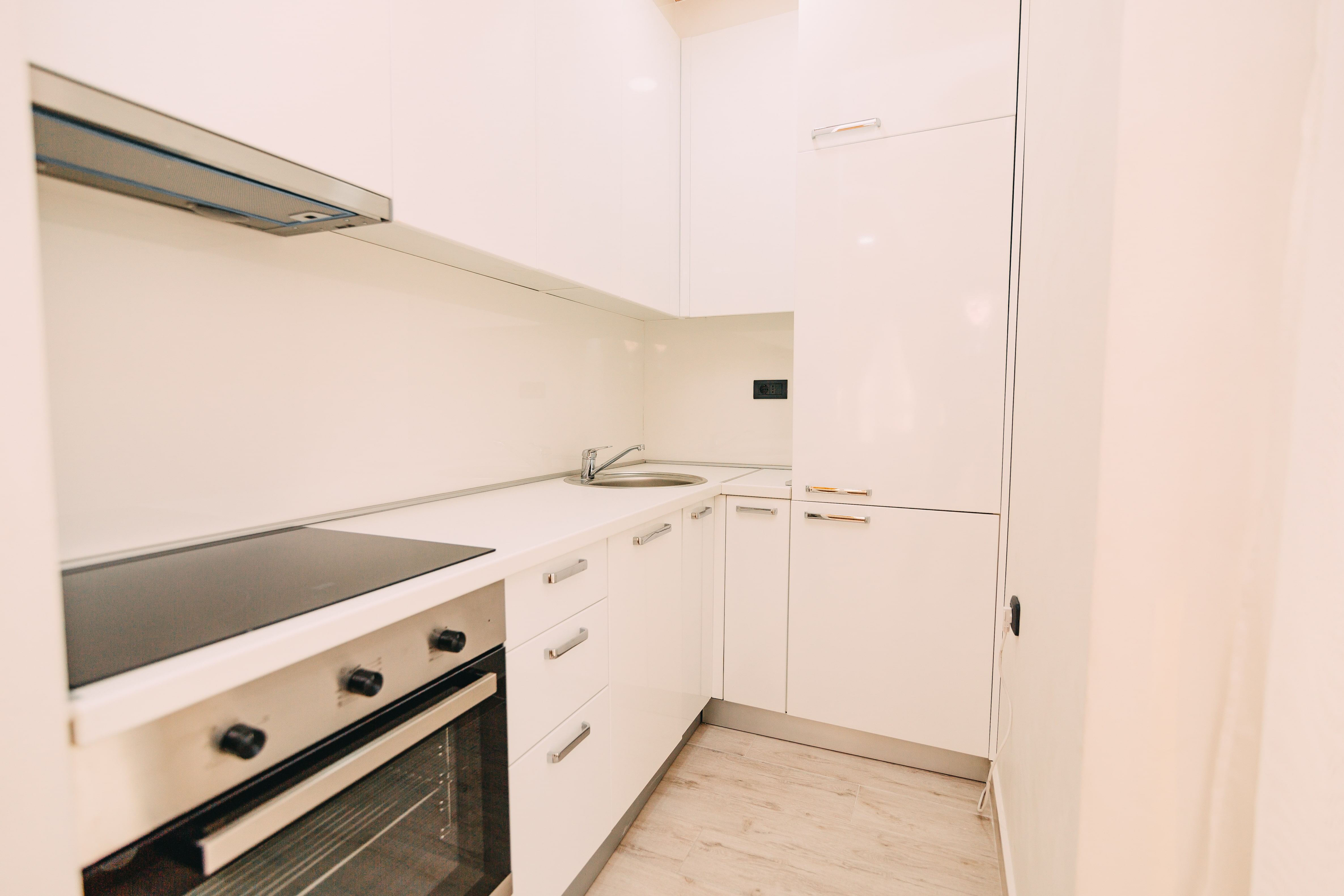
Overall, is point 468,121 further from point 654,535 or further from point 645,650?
point 645,650

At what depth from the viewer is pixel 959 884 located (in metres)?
1.43

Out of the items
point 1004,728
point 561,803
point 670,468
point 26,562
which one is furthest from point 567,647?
point 670,468

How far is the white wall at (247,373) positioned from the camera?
0.90 meters

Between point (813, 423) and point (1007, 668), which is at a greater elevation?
point (813, 423)

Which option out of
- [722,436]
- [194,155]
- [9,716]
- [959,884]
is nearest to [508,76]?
[194,155]

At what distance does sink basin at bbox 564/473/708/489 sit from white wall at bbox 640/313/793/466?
34cm

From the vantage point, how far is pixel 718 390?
99.4 inches

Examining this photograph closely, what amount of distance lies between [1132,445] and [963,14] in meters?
1.72

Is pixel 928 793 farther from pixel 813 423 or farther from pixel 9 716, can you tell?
A: pixel 9 716

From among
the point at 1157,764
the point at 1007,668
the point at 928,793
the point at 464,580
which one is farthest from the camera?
the point at 928,793

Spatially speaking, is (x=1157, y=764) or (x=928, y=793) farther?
(x=928, y=793)

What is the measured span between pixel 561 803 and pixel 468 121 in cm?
148

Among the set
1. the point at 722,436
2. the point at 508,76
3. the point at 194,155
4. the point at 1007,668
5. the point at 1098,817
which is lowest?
the point at 1007,668

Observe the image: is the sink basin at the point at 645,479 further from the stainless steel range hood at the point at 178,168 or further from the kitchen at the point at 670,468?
the stainless steel range hood at the point at 178,168
